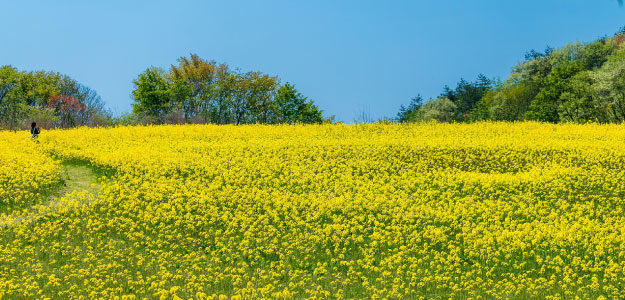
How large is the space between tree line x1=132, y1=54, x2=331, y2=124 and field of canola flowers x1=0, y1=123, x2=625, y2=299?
120ft

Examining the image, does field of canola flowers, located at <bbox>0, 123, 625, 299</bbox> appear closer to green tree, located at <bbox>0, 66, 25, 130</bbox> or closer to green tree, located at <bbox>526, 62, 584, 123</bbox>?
green tree, located at <bbox>526, 62, 584, 123</bbox>

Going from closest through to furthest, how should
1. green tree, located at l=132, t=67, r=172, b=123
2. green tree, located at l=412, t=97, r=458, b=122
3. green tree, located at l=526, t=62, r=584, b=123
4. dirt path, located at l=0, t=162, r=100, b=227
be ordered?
→ dirt path, located at l=0, t=162, r=100, b=227 → green tree, located at l=526, t=62, r=584, b=123 → green tree, located at l=132, t=67, r=172, b=123 → green tree, located at l=412, t=97, r=458, b=122

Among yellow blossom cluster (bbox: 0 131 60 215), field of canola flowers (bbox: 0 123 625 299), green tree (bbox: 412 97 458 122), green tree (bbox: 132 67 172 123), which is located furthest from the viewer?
green tree (bbox: 412 97 458 122)

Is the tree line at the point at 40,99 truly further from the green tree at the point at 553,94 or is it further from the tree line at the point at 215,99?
the green tree at the point at 553,94

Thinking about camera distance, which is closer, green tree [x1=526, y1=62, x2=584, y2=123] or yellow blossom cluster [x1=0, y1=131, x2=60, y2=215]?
yellow blossom cluster [x1=0, y1=131, x2=60, y2=215]

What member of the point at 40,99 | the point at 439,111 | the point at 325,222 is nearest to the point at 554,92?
the point at 439,111

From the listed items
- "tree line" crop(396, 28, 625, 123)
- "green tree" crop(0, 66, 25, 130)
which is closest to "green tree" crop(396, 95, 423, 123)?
"tree line" crop(396, 28, 625, 123)

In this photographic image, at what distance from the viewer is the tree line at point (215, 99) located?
248 ft

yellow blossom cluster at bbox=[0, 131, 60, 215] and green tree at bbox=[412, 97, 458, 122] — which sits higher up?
green tree at bbox=[412, 97, 458, 122]

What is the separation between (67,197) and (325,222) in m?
11.4

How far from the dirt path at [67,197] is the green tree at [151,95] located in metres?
48.9

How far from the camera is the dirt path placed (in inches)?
873

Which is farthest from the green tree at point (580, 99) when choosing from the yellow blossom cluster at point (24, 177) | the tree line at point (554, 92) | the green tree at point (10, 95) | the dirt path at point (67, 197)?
the green tree at point (10, 95)

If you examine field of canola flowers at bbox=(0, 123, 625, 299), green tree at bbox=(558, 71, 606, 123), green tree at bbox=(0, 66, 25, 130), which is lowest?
field of canola flowers at bbox=(0, 123, 625, 299)
